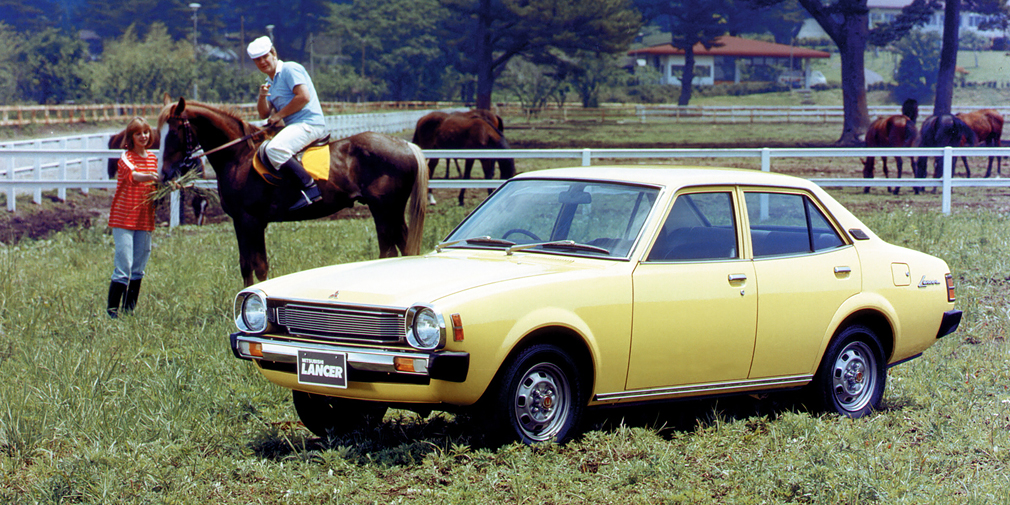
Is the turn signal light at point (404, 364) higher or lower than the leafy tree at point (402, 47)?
lower

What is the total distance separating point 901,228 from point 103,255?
414 inches

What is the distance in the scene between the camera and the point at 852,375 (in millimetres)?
6801

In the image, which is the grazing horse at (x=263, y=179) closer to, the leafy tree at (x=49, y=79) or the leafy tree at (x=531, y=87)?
the leafy tree at (x=531, y=87)

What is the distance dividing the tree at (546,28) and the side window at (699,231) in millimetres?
46752

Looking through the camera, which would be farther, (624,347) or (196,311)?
(196,311)

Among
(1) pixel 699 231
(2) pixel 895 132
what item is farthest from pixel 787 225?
(2) pixel 895 132

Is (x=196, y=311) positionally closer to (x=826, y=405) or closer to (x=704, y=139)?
(x=826, y=405)

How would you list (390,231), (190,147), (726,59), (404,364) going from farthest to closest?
(726,59) → (390,231) → (190,147) → (404,364)

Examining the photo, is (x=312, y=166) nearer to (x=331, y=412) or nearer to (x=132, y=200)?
(x=132, y=200)

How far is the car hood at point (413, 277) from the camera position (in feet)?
17.8

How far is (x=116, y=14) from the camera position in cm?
10262

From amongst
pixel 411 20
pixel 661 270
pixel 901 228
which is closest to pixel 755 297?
pixel 661 270

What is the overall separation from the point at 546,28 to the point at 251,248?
4432 cm

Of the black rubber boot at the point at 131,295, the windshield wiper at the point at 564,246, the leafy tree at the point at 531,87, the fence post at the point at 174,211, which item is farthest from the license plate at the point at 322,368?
the leafy tree at the point at 531,87
